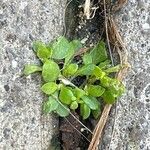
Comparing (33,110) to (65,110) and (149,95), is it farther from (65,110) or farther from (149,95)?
(149,95)

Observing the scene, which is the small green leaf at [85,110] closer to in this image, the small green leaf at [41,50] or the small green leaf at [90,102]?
the small green leaf at [90,102]

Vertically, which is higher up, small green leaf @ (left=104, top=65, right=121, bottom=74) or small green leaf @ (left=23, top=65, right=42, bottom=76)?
small green leaf @ (left=23, top=65, right=42, bottom=76)

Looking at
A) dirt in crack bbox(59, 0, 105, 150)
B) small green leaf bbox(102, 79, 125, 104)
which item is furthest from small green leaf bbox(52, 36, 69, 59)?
small green leaf bbox(102, 79, 125, 104)

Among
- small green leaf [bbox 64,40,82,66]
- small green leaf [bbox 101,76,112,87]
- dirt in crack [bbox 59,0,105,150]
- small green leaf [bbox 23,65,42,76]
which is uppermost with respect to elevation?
dirt in crack [bbox 59,0,105,150]

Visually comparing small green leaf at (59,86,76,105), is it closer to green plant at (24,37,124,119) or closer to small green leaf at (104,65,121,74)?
green plant at (24,37,124,119)

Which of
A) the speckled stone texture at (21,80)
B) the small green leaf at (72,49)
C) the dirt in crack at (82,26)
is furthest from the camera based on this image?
the dirt in crack at (82,26)

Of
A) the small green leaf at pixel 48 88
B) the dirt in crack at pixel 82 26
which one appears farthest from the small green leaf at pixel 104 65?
the small green leaf at pixel 48 88
